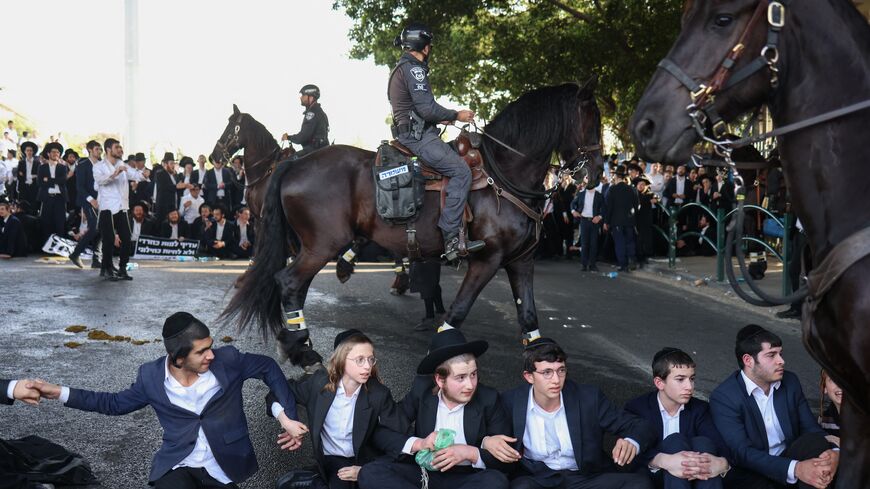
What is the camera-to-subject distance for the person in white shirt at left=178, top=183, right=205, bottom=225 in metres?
21.3

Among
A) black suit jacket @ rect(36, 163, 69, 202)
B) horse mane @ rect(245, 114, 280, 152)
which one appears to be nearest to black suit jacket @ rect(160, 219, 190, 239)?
black suit jacket @ rect(36, 163, 69, 202)

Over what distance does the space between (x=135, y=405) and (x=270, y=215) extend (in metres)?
3.96

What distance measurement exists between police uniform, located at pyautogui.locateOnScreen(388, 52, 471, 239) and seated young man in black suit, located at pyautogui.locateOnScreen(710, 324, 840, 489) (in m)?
3.37

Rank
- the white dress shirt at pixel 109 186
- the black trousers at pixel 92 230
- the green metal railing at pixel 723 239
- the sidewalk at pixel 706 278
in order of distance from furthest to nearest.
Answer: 1. the black trousers at pixel 92 230
2. the white dress shirt at pixel 109 186
3. the sidewalk at pixel 706 278
4. the green metal railing at pixel 723 239

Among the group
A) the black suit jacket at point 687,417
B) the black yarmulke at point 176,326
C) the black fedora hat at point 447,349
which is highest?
the black yarmulke at point 176,326

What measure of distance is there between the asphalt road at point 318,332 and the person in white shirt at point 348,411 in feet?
1.36

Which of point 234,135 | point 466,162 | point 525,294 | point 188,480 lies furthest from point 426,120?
point 234,135

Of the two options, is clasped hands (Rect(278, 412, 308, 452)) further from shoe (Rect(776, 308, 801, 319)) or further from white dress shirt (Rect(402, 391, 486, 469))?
shoe (Rect(776, 308, 801, 319))

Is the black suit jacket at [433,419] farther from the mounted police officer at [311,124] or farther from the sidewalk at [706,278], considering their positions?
the mounted police officer at [311,124]

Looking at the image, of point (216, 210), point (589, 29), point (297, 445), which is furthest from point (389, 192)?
point (589, 29)

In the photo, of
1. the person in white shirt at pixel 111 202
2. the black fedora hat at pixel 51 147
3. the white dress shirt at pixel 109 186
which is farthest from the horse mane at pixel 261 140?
the black fedora hat at pixel 51 147

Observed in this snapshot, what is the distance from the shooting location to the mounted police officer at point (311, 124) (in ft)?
44.0

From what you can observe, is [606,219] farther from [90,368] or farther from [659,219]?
[90,368]

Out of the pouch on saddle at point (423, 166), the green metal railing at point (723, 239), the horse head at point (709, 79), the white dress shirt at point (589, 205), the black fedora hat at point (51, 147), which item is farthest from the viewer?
the black fedora hat at point (51, 147)
